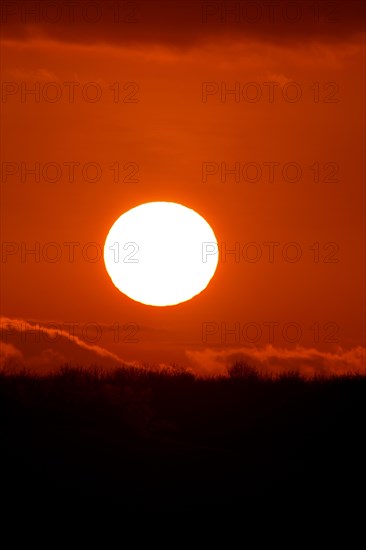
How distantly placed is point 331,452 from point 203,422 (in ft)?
7.78

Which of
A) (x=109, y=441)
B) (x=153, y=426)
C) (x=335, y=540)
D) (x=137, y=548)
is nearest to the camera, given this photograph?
(x=137, y=548)

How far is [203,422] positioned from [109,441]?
8.44 ft

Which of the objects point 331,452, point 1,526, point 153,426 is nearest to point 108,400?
point 153,426

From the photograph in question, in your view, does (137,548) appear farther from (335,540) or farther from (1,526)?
(335,540)

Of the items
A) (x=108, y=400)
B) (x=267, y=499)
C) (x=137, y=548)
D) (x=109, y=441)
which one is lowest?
(x=137, y=548)

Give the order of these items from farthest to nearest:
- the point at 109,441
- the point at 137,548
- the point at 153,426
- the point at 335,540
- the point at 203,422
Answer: the point at 203,422
the point at 153,426
the point at 109,441
the point at 335,540
the point at 137,548

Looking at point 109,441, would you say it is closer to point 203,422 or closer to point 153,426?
point 153,426

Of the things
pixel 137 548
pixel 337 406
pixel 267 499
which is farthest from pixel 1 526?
pixel 337 406

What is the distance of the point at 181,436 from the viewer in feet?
55.7

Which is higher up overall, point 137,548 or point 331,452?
point 331,452

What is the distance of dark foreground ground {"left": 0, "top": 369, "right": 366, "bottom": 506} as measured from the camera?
47.0 ft

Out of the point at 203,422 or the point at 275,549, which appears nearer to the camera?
the point at 275,549

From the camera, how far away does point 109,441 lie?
15.7 m

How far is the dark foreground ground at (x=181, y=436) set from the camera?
14320 millimetres
